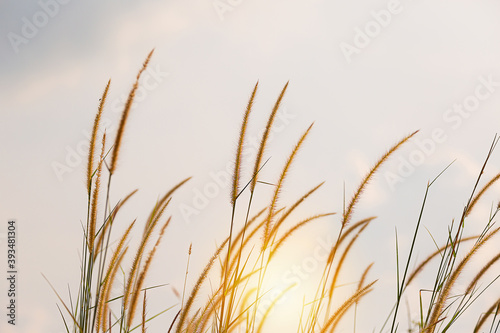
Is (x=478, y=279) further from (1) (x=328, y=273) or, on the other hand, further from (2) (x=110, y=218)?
(2) (x=110, y=218)

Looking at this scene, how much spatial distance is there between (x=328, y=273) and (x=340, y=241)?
18 cm

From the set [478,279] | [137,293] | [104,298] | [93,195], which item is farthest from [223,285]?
[478,279]

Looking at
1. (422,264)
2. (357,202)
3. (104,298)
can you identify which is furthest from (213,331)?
(422,264)

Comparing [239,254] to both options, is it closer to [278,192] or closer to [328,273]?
[278,192]

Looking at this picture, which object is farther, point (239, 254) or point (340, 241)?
point (340, 241)

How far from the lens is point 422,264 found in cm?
253

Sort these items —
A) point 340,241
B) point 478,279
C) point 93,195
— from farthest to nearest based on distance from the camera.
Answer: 1. point 340,241
2. point 478,279
3. point 93,195

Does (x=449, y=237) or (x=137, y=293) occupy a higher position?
(x=137, y=293)

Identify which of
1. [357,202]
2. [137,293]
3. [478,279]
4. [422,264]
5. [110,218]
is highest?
[110,218]

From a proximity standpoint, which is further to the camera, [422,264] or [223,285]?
[422,264]

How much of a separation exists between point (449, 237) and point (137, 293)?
1405 mm

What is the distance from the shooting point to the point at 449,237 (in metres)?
2.38

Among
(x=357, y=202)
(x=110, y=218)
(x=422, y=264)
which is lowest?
(x=422, y=264)

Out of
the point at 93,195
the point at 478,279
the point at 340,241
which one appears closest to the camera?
the point at 93,195
